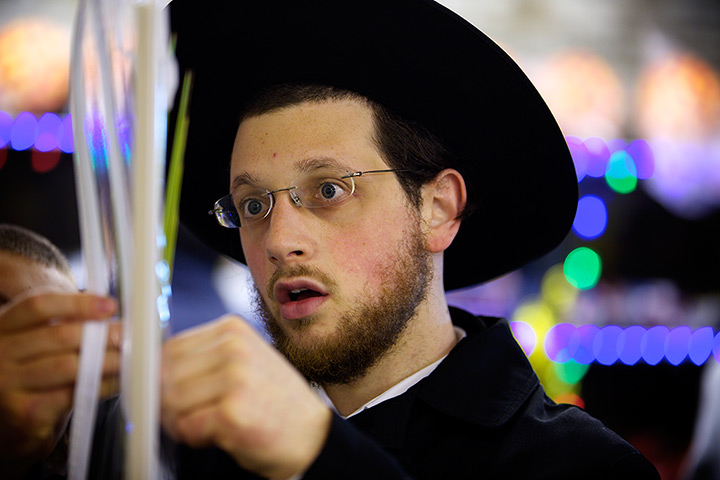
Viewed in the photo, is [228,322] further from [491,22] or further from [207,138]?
[491,22]

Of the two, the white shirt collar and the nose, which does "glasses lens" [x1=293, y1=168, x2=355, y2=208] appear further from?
the white shirt collar

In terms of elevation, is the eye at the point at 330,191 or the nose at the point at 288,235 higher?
the eye at the point at 330,191

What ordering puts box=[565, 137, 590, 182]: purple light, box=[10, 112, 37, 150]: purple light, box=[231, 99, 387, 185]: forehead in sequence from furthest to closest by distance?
1. box=[565, 137, 590, 182]: purple light
2. box=[10, 112, 37, 150]: purple light
3. box=[231, 99, 387, 185]: forehead

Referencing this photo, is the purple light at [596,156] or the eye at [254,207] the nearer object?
the eye at [254,207]

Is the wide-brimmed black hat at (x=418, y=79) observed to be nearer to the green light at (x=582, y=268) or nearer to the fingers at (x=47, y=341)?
the fingers at (x=47, y=341)

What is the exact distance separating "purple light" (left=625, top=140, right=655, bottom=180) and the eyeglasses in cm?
331

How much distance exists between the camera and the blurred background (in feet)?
12.1

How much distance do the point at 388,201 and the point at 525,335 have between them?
2.76 m

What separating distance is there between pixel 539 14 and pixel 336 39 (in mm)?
3780

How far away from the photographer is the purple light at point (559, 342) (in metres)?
3.79

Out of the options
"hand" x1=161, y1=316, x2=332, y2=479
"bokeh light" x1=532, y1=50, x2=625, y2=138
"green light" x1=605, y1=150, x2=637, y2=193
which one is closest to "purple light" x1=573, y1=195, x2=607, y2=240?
"green light" x1=605, y1=150, x2=637, y2=193

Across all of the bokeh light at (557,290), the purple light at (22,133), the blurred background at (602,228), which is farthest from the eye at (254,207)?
the bokeh light at (557,290)

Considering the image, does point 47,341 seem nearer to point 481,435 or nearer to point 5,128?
point 481,435

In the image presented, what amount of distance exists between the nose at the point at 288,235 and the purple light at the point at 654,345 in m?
3.28
